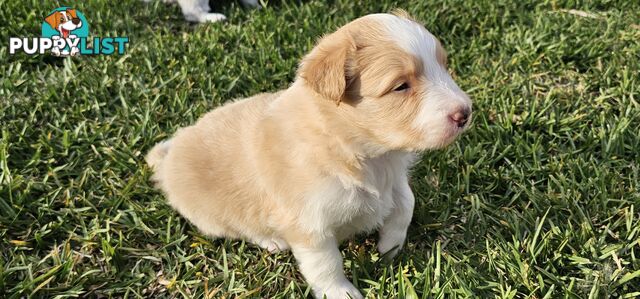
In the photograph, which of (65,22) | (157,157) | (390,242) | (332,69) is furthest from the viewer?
(65,22)

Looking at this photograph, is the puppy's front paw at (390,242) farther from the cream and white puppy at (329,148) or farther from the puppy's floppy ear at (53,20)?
the puppy's floppy ear at (53,20)

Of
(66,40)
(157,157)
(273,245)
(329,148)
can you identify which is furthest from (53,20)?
(329,148)

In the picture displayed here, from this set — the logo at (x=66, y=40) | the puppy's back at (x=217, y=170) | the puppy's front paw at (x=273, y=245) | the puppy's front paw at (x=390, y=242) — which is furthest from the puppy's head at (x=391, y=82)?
the logo at (x=66, y=40)

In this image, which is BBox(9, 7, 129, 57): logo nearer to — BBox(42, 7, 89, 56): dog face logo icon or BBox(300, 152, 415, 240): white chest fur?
BBox(42, 7, 89, 56): dog face logo icon

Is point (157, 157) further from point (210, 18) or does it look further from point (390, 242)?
point (210, 18)

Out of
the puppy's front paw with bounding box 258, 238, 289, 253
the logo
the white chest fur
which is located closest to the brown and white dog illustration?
Answer: the logo

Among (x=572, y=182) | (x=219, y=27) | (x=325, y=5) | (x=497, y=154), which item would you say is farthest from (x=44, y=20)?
(x=572, y=182)
